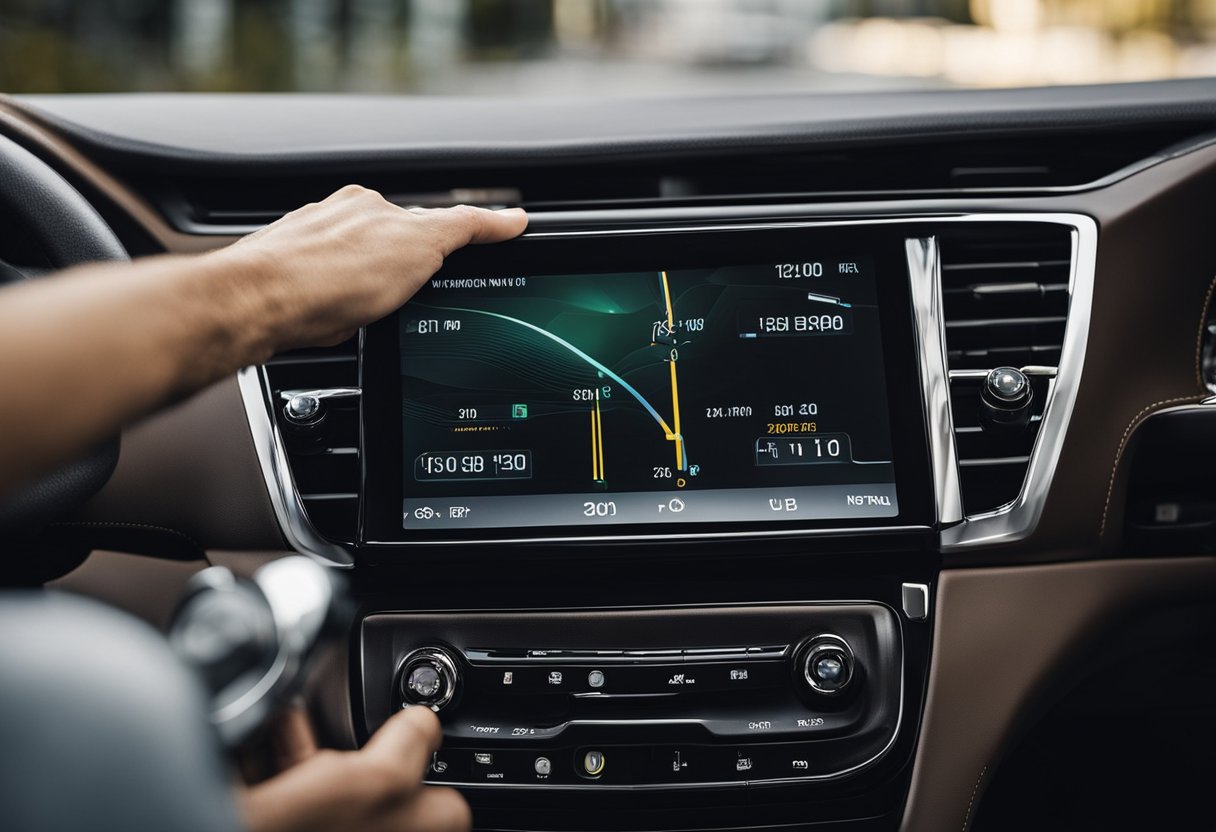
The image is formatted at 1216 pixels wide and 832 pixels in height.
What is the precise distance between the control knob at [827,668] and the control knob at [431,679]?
58 cm

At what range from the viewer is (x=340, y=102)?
91.0 inches

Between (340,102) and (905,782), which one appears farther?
(340,102)

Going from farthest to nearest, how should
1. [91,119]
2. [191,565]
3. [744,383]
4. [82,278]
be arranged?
1. [91,119]
2. [191,565]
3. [744,383]
4. [82,278]

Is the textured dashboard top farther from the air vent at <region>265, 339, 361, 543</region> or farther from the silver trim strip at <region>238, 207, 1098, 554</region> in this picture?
the air vent at <region>265, 339, 361, 543</region>

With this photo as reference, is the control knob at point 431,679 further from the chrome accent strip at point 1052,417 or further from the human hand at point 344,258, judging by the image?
the chrome accent strip at point 1052,417

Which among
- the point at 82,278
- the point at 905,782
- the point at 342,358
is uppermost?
the point at 82,278

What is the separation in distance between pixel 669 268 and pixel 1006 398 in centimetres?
60

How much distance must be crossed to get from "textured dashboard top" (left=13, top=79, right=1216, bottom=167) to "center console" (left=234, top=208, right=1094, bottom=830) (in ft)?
0.83

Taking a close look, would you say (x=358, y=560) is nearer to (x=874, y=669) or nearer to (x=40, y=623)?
(x=874, y=669)

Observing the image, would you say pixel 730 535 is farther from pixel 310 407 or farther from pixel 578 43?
pixel 578 43

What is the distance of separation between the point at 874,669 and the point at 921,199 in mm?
814

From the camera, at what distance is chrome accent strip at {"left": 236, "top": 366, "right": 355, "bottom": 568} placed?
1857 mm

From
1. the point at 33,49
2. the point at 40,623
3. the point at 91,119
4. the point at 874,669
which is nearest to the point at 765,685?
the point at 874,669

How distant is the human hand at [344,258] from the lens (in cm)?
139
